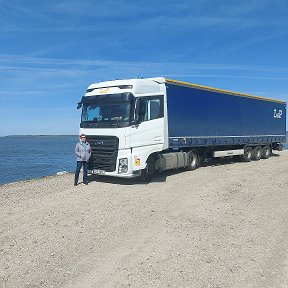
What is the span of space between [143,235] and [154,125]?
6.83m

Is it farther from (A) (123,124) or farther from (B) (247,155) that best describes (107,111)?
(B) (247,155)

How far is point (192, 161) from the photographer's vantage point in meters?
17.8

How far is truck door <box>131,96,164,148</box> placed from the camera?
1349 centimetres

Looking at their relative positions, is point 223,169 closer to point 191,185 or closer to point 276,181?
point 276,181

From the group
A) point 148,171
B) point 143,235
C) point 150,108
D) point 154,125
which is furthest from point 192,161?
point 143,235

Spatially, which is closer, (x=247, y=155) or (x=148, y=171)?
(x=148, y=171)

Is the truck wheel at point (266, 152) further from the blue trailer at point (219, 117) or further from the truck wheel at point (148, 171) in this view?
the truck wheel at point (148, 171)

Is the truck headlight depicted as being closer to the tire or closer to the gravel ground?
the gravel ground

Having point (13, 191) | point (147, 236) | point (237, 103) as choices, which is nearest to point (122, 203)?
point (147, 236)

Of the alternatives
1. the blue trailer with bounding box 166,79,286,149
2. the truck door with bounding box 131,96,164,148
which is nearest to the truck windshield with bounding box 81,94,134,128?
the truck door with bounding box 131,96,164,148

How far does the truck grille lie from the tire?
11.5m

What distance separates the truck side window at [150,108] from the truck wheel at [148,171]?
1.75 m

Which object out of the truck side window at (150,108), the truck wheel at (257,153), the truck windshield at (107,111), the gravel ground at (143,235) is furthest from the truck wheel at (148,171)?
the truck wheel at (257,153)

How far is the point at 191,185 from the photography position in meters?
13.8
